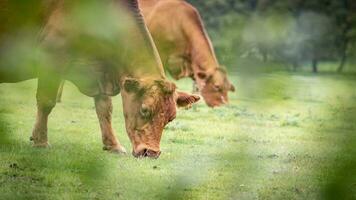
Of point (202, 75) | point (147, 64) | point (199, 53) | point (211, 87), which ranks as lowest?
point (211, 87)

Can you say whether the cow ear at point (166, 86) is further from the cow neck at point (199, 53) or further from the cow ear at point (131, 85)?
the cow neck at point (199, 53)

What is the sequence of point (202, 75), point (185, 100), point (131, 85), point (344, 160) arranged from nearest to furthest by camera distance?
point (344, 160)
point (131, 85)
point (185, 100)
point (202, 75)

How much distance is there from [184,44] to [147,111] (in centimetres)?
262

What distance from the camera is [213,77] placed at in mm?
5281

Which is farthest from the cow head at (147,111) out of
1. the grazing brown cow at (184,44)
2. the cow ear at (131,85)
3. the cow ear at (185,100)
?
the grazing brown cow at (184,44)

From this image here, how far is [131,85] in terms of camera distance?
2639 millimetres

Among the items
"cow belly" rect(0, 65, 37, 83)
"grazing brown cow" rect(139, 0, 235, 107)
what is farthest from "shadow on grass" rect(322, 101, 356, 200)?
"grazing brown cow" rect(139, 0, 235, 107)

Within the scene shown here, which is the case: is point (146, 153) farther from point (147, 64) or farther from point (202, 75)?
point (202, 75)

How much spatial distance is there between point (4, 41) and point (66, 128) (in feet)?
6.78

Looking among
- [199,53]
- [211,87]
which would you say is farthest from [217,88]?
[199,53]

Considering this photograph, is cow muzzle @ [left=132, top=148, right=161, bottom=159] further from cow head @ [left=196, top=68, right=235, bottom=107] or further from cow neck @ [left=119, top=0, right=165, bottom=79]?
cow head @ [left=196, top=68, right=235, bottom=107]

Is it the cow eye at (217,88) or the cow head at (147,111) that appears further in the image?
the cow eye at (217,88)

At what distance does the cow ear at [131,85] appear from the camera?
8.54 feet

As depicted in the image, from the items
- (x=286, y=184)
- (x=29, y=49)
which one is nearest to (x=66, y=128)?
(x=286, y=184)
